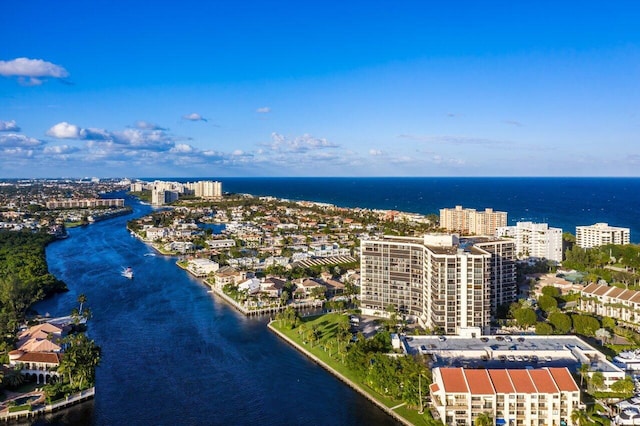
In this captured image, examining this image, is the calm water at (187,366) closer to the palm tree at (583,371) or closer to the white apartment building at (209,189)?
the palm tree at (583,371)

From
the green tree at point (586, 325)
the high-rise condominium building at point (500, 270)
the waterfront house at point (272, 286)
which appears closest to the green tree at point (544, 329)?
the green tree at point (586, 325)

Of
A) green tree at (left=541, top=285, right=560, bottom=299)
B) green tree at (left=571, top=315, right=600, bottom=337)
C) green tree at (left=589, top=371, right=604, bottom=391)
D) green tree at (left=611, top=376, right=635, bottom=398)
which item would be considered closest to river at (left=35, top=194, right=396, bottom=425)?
green tree at (left=589, top=371, right=604, bottom=391)

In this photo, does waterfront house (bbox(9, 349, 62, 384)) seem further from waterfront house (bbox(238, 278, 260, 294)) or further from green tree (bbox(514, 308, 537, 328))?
green tree (bbox(514, 308, 537, 328))

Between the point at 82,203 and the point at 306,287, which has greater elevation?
the point at 82,203

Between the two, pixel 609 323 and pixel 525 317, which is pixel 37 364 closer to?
pixel 525 317

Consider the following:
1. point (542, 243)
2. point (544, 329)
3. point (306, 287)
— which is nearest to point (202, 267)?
point (306, 287)

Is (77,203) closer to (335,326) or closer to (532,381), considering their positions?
(335,326)
